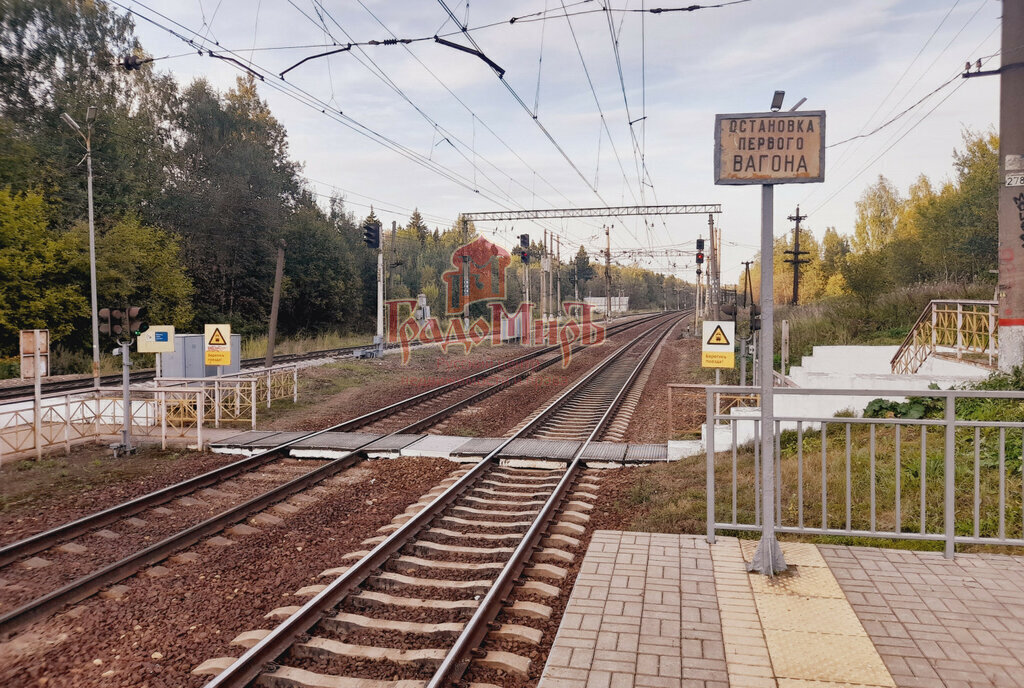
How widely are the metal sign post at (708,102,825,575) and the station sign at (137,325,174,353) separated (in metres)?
14.1

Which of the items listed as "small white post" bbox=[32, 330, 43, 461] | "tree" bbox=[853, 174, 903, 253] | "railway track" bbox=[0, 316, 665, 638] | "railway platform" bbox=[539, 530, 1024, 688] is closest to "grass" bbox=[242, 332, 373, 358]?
"small white post" bbox=[32, 330, 43, 461]

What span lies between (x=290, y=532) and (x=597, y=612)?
14.4ft

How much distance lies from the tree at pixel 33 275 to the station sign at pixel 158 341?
12419 mm

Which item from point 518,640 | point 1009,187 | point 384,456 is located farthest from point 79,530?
point 1009,187

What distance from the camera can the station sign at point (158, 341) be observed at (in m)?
15.7

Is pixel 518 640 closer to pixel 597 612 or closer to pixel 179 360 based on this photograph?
pixel 597 612

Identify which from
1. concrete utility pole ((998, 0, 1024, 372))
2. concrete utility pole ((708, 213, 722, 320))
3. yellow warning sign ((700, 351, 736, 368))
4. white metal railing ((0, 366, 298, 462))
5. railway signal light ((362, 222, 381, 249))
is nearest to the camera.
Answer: concrete utility pole ((998, 0, 1024, 372))

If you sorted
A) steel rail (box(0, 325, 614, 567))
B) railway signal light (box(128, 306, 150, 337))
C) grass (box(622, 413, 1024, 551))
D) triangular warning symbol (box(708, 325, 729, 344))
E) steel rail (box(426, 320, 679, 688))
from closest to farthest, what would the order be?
1. steel rail (box(426, 320, 679, 688))
2. grass (box(622, 413, 1024, 551))
3. steel rail (box(0, 325, 614, 567))
4. railway signal light (box(128, 306, 150, 337))
5. triangular warning symbol (box(708, 325, 729, 344))

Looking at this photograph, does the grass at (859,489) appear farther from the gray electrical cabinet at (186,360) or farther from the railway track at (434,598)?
the gray electrical cabinet at (186,360)

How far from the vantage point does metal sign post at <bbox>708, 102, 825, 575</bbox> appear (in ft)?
17.2

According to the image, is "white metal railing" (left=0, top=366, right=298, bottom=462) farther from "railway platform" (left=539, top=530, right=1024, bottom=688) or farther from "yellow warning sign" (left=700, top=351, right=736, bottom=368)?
"railway platform" (left=539, top=530, right=1024, bottom=688)

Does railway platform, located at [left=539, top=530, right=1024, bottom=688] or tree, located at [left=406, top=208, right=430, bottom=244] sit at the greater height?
tree, located at [left=406, top=208, right=430, bottom=244]

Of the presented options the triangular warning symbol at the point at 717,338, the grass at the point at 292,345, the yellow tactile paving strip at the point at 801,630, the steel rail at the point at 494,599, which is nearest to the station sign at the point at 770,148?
the yellow tactile paving strip at the point at 801,630

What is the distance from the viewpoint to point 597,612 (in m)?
4.90
